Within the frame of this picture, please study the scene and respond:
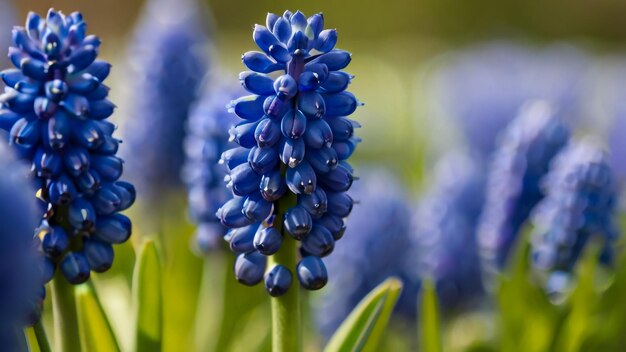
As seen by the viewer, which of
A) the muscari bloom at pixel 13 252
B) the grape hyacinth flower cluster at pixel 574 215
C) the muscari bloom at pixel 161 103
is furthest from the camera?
the muscari bloom at pixel 161 103

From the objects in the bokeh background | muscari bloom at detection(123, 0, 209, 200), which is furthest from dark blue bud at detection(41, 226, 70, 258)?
muscari bloom at detection(123, 0, 209, 200)

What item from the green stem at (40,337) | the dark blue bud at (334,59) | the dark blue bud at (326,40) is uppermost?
the dark blue bud at (326,40)

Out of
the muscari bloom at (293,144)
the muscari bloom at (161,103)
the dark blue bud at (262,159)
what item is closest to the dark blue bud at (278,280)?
the muscari bloom at (293,144)

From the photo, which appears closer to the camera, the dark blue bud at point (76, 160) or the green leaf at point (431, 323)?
the dark blue bud at point (76, 160)

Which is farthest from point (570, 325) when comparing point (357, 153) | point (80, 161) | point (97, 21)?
point (97, 21)

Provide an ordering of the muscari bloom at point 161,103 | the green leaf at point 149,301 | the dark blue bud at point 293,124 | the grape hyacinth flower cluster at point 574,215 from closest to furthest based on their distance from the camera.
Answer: the dark blue bud at point 293,124 < the green leaf at point 149,301 < the grape hyacinth flower cluster at point 574,215 < the muscari bloom at point 161,103

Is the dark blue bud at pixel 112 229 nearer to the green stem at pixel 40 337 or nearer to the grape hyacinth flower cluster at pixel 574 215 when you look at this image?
the green stem at pixel 40 337

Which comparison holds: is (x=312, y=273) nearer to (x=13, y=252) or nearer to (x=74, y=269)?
(x=74, y=269)

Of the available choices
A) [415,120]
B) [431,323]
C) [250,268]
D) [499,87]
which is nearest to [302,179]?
[250,268]
